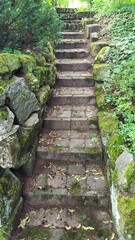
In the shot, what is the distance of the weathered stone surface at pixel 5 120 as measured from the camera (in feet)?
6.99

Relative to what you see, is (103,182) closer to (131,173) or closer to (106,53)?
(131,173)

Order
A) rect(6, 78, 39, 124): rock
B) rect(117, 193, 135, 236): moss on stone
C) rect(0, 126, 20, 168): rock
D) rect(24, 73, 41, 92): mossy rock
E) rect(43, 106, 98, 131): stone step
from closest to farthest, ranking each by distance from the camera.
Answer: rect(117, 193, 135, 236): moss on stone, rect(0, 126, 20, 168): rock, rect(6, 78, 39, 124): rock, rect(24, 73, 41, 92): mossy rock, rect(43, 106, 98, 131): stone step

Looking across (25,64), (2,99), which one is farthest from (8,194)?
(25,64)

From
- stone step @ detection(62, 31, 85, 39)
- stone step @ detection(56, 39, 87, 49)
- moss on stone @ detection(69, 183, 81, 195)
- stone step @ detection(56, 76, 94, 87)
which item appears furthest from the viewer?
stone step @ detection(62, 31, 85, 39)

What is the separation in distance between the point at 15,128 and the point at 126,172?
4.57 ft

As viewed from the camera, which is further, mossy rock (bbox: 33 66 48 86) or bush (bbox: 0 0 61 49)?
mossy rock (bbox: 33 66 48 86)

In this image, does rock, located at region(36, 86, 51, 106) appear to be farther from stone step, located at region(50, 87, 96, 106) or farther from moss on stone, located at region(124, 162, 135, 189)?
moss on stone, located at region(124, 162, 135, 189)

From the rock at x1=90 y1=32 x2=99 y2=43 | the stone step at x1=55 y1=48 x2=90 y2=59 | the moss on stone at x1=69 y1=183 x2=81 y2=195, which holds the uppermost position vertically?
the rock at x1=90 y1=32 x2=99 y2=43

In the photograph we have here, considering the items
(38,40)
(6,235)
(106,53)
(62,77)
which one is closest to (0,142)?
(6,235)

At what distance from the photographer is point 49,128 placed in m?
3.58

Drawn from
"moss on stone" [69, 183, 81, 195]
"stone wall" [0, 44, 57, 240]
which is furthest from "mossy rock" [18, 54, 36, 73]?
"moss on stone" [69, 183, 81, 195]

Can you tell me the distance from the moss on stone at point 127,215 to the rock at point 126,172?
0.38 ft

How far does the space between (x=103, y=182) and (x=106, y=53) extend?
2955 millimetres

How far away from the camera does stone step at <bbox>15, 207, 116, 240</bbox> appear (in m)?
2.22
